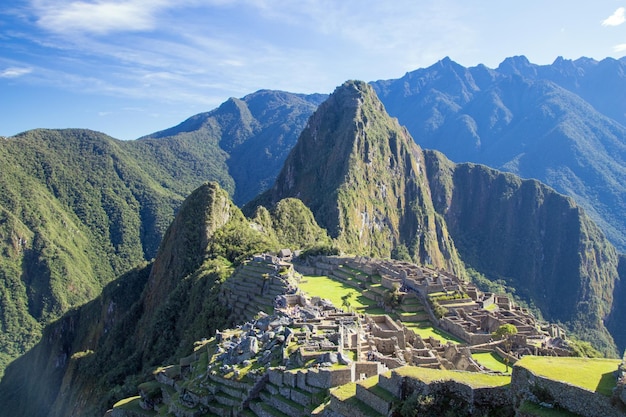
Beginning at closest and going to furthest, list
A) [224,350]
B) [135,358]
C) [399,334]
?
[224,350]
[399,334]
[135,358]

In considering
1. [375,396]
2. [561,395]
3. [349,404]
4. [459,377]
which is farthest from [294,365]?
[561,395]

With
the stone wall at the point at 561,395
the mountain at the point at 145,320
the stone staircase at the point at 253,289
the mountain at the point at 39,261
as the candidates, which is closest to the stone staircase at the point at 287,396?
the stone wall at the point at 561,395

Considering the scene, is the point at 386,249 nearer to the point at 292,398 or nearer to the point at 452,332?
the point at 452,332

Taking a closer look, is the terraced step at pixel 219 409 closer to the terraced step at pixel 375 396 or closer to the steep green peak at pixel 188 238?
the terraced step at pixel 375 396

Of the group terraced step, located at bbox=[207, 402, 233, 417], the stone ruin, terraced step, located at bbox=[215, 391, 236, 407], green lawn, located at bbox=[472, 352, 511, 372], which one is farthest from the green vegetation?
green lawn, located at bbox=[472, 352, 511, 372]

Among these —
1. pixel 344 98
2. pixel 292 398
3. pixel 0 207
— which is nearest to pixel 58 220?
pixel 0 207
